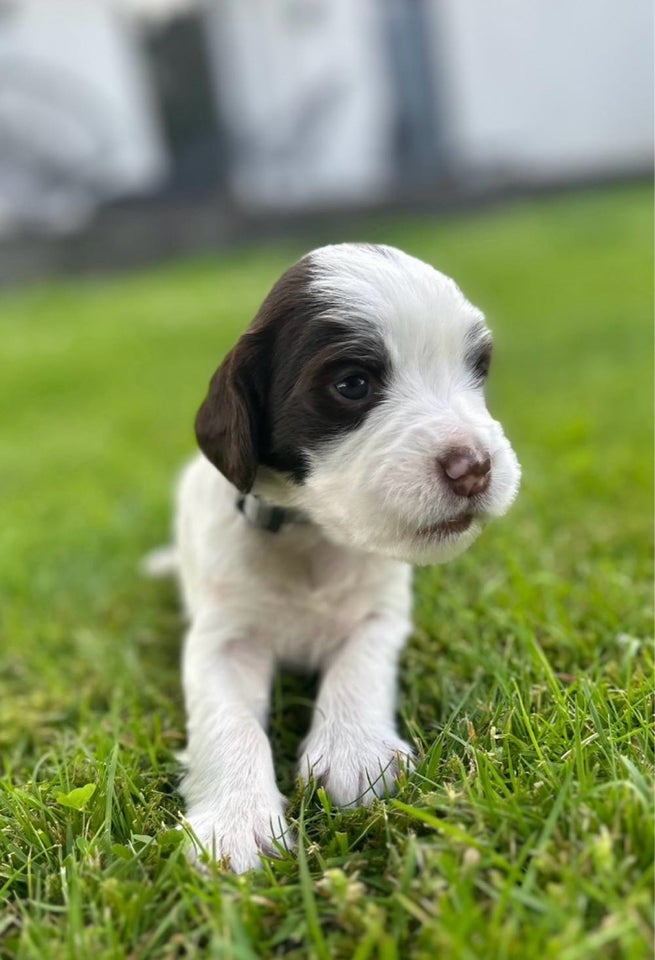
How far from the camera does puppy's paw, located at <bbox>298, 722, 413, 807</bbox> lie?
223 centimetres

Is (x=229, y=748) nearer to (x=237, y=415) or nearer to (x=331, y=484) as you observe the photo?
(x=331, y=484)

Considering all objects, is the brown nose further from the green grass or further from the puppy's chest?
the puppy's chest

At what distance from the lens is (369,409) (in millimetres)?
2406

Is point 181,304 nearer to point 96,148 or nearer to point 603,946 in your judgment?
point 96,148

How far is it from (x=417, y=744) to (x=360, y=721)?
182 mm

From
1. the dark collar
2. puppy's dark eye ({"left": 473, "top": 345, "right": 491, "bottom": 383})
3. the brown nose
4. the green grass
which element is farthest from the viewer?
the dark collar

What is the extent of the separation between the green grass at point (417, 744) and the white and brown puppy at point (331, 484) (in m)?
0.13

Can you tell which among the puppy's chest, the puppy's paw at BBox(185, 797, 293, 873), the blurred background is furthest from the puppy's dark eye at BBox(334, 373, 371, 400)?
the blurred background

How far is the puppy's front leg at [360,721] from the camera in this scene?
2260mm

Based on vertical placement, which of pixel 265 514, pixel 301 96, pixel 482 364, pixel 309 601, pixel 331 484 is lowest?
pixel 309 601

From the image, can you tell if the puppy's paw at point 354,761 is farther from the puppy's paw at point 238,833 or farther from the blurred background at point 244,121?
the blurred background at point 244,121

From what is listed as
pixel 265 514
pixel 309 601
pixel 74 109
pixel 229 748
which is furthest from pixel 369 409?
pixel 74 109

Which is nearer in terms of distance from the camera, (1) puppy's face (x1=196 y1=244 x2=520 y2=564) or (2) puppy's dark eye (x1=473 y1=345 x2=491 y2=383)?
(1) puppy's face (x1=196 y1=244 x2=520 y2=564)

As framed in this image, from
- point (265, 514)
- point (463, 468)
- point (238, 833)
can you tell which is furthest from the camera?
point (265, 514)
